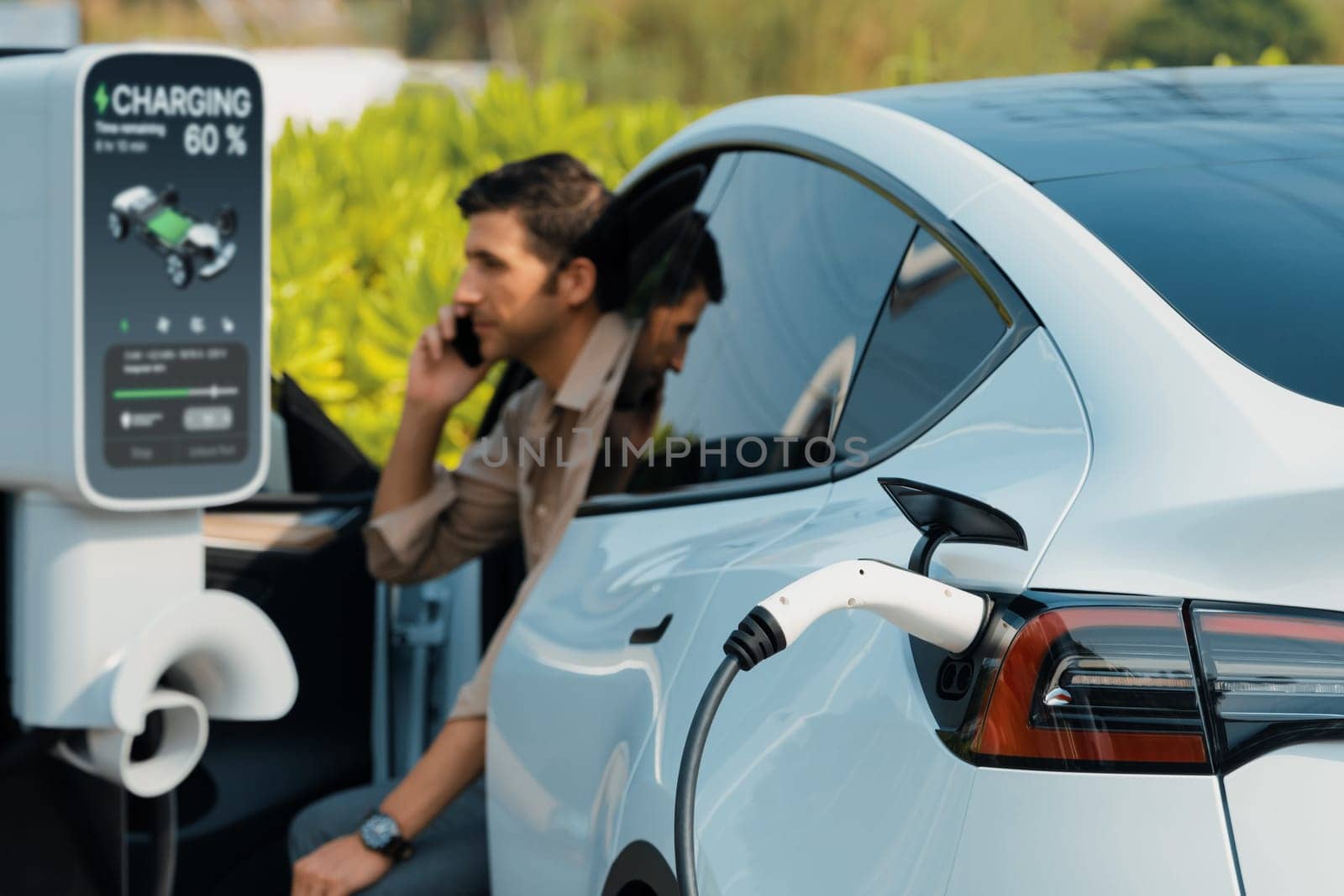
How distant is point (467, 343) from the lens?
3.07m

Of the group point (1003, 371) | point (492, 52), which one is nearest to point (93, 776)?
point (1003, 371)

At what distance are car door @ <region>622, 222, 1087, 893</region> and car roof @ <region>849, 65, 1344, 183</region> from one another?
173mm

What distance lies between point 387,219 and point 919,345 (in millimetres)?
5364

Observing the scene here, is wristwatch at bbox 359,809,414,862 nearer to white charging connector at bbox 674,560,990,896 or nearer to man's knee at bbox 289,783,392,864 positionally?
man's knee at bbox 289,783,392,864

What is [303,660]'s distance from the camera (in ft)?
9.91

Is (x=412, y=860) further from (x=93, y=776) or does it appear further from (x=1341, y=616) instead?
(x=1341, y=616)

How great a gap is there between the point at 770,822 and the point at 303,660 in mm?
1716

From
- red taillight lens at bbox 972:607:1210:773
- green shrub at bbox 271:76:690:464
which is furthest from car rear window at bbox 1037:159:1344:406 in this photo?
green shrub at bbox 271:76:690:464

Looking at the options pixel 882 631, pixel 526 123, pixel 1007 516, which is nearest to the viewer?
pixel 1007 516

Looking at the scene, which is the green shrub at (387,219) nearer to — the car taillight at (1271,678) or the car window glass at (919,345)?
the car window glass at (919,345)

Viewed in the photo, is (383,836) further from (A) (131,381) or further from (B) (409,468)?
(A) (131,381)

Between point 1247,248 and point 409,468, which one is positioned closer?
point 1247,248

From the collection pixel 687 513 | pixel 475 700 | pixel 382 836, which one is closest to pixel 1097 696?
pixel 687 513

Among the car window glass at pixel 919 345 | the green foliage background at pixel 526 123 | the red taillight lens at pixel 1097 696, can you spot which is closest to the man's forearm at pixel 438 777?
the car window glass at pixel 919 345
